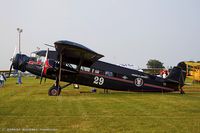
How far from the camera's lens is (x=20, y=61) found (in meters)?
17.8

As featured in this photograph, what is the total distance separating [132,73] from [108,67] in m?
1.84

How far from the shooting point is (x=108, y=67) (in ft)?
63.0

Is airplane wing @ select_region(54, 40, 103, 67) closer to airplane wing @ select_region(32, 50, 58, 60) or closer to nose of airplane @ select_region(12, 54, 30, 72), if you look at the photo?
airplane wing @ select_region(32, 50, 58, 60)

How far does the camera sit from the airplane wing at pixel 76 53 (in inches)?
614

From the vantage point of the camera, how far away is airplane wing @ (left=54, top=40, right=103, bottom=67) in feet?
51.2

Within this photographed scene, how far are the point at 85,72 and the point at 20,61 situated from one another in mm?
4166

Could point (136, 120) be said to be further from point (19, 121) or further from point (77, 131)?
point (19, 121)

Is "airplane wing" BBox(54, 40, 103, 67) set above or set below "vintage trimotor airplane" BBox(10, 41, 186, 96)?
above

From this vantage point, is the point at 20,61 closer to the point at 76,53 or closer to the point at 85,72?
the point at 76,53

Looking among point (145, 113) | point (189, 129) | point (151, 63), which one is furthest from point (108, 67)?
point (151, 63)

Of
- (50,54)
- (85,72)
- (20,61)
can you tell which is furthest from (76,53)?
(20,61)

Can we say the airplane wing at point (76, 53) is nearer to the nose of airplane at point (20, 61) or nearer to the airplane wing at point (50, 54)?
the airplane wing at point (50, 54)

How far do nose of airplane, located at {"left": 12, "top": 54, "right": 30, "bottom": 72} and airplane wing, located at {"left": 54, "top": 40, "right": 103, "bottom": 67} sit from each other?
8.11ft

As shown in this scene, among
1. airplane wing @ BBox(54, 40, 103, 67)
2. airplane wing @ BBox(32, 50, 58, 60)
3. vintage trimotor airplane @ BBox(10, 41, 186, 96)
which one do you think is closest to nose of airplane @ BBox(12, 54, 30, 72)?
vintage trimotor airplane @ BBox(10, 41, 186, 96)
